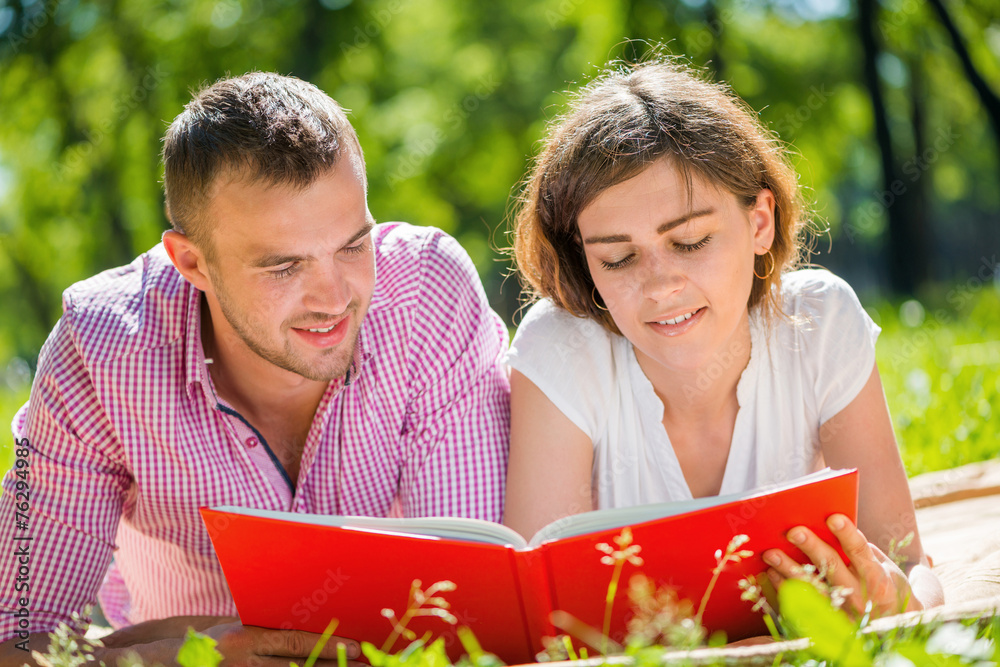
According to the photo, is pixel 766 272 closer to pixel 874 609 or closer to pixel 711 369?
pixel 711 369

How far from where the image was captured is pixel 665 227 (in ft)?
7.44

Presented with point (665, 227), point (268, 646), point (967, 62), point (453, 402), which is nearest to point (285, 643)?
point (268, 646)

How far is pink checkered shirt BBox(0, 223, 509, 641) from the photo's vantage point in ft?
7.75

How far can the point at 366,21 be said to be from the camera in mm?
11422

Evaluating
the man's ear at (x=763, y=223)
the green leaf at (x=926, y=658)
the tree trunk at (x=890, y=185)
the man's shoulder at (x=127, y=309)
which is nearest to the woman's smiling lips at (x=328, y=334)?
the man's shoulder at (x=127, y=309)

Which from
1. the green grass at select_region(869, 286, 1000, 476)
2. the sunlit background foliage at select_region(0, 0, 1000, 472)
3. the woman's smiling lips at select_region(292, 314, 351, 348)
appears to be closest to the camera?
the woman's smiling lips at select_region(292, 314, 351, 348)

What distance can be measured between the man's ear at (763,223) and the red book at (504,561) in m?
0.96

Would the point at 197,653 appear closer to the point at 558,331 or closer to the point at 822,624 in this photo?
the point at 822,624

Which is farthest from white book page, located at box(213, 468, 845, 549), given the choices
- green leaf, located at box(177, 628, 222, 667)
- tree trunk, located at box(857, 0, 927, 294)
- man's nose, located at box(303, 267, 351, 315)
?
tree trunk, located at box(857, 0, 927, 294)

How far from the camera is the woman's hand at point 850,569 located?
1.72 meters

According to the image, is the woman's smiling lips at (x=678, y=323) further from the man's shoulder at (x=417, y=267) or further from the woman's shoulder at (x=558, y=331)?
the man's shoulder at (x=417, y=267)

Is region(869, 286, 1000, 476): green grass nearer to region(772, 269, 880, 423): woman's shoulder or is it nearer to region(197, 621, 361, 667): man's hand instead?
region(772, 269, 880, 423): woman's shoulder

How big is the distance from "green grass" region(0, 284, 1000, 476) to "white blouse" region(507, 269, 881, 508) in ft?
4.85

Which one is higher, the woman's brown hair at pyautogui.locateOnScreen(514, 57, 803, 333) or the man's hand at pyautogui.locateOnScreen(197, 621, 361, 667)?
the woman's brown hair at pyautogui.locateOnScreen(514, 57, 803, 333)
